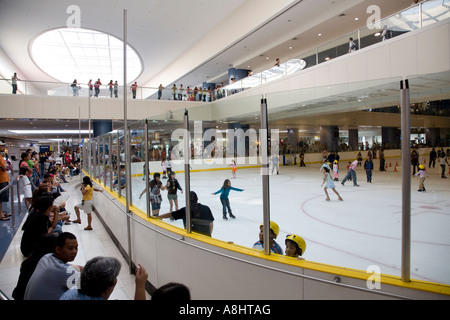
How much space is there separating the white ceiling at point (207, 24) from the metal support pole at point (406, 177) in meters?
14.9

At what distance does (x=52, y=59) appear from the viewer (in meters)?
31.1

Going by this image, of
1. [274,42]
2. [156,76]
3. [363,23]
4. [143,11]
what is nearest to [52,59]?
[156,76]

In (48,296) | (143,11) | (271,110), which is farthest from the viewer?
(143,11)

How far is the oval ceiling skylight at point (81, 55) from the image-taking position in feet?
85.6

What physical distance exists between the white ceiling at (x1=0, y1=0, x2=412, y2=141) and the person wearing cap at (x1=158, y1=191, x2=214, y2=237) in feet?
47.0

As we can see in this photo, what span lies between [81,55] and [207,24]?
17.9 meters

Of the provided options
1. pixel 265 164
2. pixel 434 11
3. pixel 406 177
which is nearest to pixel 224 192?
pixel 265 164

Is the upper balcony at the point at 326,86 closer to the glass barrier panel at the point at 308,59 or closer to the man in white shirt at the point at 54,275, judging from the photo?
the glass barrier panel at the point at 308,59

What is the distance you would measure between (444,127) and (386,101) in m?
0.41

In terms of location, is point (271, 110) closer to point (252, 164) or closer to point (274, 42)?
point (252, 164)

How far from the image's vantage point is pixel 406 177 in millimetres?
1834

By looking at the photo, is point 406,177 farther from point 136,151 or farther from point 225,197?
point 136,151

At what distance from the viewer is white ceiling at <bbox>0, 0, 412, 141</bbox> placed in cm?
1645

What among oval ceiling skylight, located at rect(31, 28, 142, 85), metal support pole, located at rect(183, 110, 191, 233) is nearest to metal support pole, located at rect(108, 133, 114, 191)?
metal support pole, located at rect(183, 110, 191, 233)
